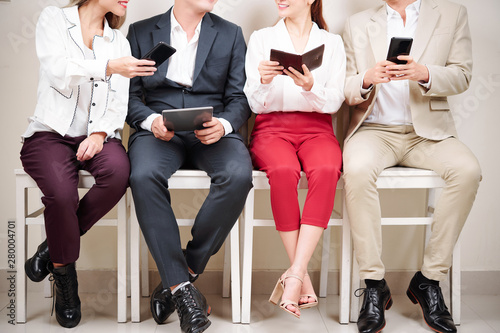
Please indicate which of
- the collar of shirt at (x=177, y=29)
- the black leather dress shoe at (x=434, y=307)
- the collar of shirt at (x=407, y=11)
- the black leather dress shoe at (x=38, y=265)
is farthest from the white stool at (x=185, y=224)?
the collar of shirt at (x=407, y=11)

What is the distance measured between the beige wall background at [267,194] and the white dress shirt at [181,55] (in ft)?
0.71

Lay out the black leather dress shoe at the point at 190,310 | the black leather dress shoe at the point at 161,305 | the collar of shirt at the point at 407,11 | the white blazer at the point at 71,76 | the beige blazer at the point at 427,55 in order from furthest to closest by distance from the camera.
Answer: the collar of shirt at the point at 407,11 → the beige blazer at the point at 427,55 → the black leather dress shoe at the point at 161,305 → the white blazer at the point at 71,76 → the black leather dress shoe at the point at 190,310

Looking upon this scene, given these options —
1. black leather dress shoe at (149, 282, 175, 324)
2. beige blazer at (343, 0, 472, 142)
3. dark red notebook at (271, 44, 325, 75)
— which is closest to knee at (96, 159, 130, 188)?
black leather dress shoe at (149, 282, 175, 324)

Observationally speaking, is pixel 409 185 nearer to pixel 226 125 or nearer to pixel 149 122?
pixel 226 125

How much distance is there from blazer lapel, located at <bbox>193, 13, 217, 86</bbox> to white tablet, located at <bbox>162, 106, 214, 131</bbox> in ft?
1.05

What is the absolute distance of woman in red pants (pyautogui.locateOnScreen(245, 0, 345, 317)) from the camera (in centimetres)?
190

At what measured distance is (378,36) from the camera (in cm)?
218

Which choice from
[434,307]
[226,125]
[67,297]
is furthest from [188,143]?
[434,307]

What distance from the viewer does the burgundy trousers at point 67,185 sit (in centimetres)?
183

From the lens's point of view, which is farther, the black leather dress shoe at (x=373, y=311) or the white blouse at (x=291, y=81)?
the white blouse at (x=291, y=81)

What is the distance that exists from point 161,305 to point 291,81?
3.33 ft

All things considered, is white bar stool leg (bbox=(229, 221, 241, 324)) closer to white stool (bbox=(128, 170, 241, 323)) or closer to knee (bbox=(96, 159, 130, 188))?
white stool (bbox=(128, 170, 241, 323))

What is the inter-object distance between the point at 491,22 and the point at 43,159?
2.00 meters

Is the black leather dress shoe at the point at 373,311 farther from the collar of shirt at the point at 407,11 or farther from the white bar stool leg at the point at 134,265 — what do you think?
the collar of shirt at the point at 407,11
